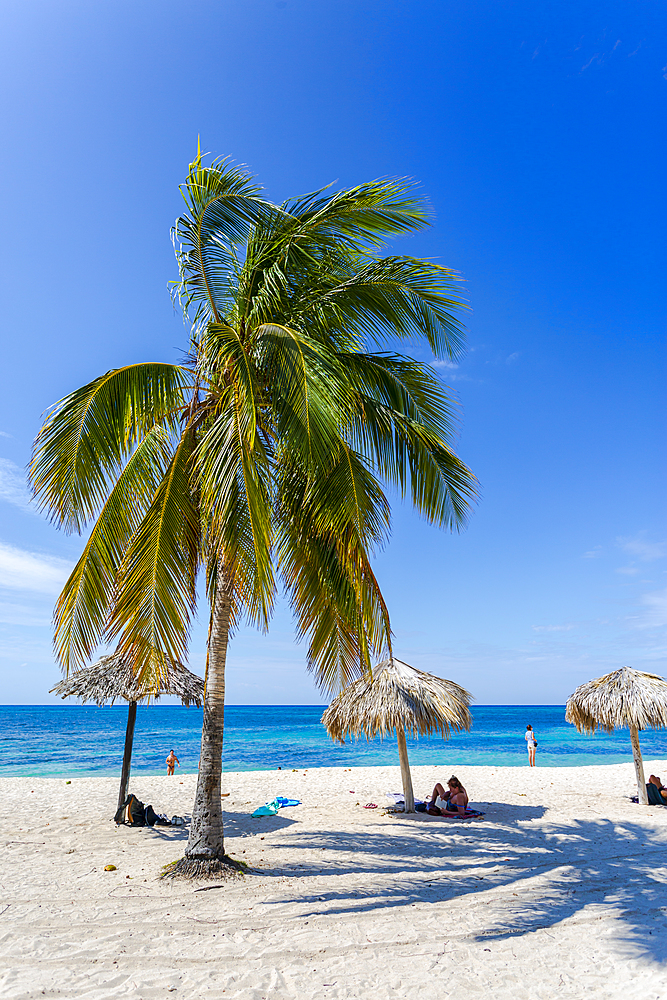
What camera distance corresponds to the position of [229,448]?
17.3ft

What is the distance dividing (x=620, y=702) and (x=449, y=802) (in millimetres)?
3688

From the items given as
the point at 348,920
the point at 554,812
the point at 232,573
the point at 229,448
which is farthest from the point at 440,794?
the point at 229,448

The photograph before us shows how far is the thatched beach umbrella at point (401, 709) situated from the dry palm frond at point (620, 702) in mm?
2835

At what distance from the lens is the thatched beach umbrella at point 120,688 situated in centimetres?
880

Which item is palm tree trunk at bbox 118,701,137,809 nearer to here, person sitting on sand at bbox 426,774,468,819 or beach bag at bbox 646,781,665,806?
person sitting on sand at bbox 426,774,468,819

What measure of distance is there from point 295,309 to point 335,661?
395 centimetres

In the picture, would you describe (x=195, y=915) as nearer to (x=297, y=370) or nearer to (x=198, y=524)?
(x=198, y=524)

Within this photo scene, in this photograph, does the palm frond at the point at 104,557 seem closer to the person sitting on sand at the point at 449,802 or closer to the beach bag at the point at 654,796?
the person sitting on sand at the point at 449,802

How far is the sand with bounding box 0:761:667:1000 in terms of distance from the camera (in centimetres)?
396

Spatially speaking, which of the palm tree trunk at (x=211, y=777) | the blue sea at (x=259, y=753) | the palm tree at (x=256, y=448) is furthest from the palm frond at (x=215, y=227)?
the blue sea at (x=259, y=753)

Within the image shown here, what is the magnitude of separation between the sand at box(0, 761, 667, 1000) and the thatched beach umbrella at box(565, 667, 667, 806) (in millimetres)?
1373

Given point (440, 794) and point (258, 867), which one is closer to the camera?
point (258, 867)

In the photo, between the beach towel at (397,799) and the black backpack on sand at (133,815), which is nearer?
the black backpack on sand at (133,815)

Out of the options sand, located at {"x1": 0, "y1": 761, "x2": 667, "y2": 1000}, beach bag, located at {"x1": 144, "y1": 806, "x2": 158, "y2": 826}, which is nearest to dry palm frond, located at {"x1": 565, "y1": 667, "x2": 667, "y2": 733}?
sand, located at {"x1": 0, "y1": 761, "x2": 667, "y2": 1000}
